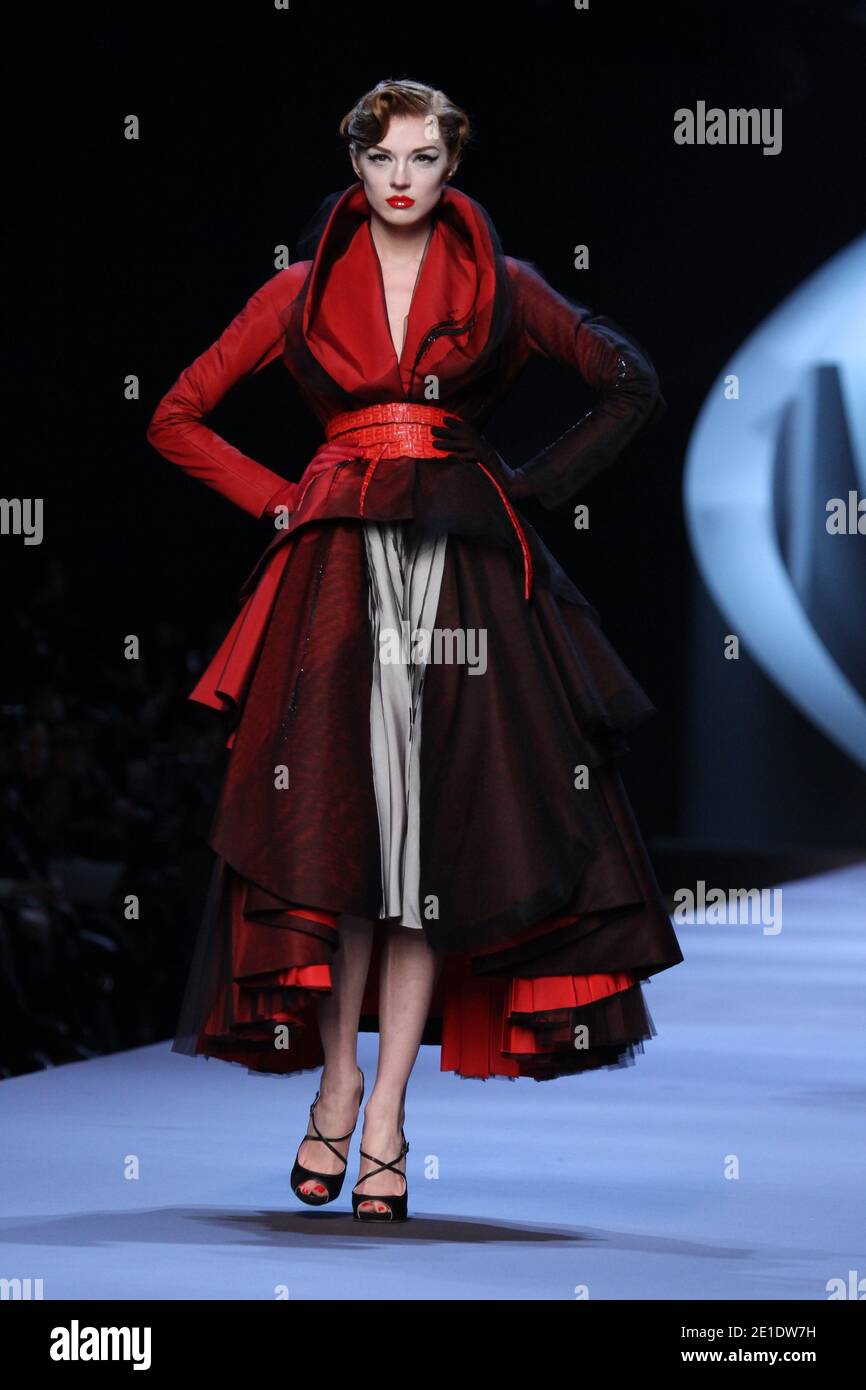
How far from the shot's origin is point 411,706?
2279 millimetres

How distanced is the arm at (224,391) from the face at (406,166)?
0.46ft

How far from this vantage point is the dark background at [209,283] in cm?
420

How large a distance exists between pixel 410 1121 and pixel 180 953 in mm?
1173

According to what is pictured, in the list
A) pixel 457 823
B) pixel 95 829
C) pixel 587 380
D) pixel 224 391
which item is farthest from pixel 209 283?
pixel 457 823

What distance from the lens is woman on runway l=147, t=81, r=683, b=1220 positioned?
222cm

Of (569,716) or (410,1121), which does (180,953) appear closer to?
(410,1121)

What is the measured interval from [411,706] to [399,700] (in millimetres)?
14

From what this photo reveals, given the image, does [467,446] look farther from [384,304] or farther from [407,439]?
[384,304]

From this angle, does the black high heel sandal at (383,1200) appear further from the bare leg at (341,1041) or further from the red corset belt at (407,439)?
the red corset belt at (407,439)

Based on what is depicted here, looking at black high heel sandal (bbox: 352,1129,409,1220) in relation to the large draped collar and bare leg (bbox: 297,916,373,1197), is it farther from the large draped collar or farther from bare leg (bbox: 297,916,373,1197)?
the large draped collar

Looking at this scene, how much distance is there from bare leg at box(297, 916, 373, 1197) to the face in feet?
2.33

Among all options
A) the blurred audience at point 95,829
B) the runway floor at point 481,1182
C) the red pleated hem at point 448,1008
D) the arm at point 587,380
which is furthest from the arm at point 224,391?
the blurred audience at point 95,829
